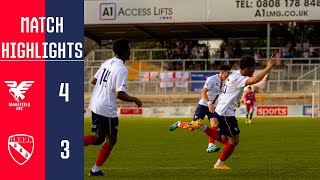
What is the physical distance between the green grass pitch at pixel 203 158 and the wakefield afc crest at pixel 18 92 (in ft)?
18.0

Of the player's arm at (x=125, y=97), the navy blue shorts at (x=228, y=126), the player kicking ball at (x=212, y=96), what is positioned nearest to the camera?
the player's arm at (x=125, y=97)

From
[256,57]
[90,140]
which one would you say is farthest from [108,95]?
[256,57]

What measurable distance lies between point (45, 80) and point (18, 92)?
323mm

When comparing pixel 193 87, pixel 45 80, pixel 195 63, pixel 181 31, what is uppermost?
pixel 181 31

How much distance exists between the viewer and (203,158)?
63.6 feet

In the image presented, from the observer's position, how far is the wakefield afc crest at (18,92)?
9.08 meters

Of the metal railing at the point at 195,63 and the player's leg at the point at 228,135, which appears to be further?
the metal railing at the point at 195,63

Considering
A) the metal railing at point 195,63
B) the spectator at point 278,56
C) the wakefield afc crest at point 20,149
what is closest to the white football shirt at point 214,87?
the wakefield afc crest at point 20,149

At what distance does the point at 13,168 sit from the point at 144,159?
1006 centimetres

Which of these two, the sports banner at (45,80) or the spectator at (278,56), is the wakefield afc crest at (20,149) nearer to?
the sports banner at (45,80)

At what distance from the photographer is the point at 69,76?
9.07m

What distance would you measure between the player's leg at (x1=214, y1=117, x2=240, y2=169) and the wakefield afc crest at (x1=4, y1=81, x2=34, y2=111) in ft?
24.4

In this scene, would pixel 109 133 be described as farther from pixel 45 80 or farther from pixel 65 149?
pixel 45 80

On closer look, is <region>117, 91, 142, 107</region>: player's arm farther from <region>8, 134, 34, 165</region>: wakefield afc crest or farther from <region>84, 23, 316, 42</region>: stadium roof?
<region>84, 23, 316, 42</region>: stadium roof
